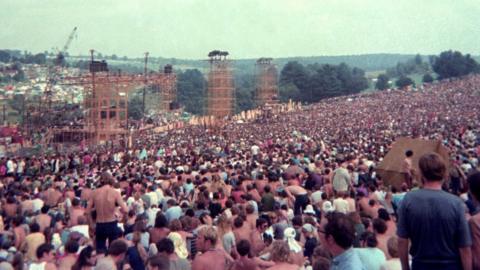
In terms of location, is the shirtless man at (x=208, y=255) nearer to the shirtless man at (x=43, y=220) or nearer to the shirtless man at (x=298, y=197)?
the shirtless man at (x=43, y=220)

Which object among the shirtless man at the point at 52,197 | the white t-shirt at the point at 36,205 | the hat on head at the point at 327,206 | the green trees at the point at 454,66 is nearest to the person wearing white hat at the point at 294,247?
the hat on head at the point at 327,206

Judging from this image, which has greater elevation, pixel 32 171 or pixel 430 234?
pixel 430 234

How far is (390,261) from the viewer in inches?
269

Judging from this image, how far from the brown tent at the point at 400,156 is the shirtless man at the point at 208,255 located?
8301mm

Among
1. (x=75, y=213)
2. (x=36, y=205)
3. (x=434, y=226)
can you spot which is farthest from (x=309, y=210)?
(x=434, y=226)

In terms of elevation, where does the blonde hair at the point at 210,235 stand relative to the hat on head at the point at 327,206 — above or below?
above

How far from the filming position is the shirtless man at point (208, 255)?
7.18 m

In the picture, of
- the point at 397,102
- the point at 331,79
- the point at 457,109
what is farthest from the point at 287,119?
the point at 331,79

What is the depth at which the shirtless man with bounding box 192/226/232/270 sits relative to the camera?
718 cm

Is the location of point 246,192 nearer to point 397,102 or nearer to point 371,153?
point 371,153

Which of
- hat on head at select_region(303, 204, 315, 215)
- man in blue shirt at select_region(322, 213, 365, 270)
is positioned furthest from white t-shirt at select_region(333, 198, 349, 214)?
man in blue shirt at select_region(322, 213, 365, 270)

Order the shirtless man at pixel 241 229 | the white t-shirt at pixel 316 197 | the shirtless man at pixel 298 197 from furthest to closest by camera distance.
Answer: the white t-shirt at pixel 316 197 < the shirtless man at pixel 298 197 < the shirtless man at pixel 241 229

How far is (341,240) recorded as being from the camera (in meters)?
4.77

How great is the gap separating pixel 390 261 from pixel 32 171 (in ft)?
56.6
